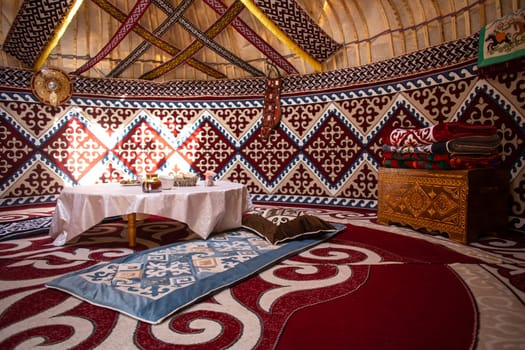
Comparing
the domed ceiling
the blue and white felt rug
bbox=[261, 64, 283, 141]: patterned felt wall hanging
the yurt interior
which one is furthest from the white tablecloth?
the domed ceiling

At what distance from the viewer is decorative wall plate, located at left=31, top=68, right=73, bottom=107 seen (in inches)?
181

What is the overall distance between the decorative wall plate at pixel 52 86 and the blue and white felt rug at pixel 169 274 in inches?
140

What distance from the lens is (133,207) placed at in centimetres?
243

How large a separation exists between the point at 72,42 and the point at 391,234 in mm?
5173

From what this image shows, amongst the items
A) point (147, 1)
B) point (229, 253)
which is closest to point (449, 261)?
point (229, 253)

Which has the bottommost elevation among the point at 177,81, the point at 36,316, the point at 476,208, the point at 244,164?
the point at 36,316

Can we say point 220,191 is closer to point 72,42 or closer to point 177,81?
point 177,81

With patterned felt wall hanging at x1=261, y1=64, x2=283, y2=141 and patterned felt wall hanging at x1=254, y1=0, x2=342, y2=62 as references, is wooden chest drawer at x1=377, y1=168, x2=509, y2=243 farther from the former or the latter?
patterned felt wall hanging at x1=261, y1=64, x2=283, y2=141

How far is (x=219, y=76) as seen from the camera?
204 inches

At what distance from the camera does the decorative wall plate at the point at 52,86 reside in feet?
15.0

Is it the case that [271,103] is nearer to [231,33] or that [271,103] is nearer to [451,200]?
[231,33]

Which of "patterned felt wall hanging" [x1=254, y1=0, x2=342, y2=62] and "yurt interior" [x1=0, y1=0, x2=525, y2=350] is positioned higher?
"patterned felt wall hanging" [x1=254, y1=0, x2=342, y2=62]

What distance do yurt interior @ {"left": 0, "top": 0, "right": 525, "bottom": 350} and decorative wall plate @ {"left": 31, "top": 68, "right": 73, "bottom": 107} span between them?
3 centimetres

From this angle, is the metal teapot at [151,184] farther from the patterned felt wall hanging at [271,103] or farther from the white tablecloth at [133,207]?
the patterned felt wall hanging at [271,103]
